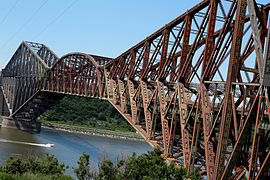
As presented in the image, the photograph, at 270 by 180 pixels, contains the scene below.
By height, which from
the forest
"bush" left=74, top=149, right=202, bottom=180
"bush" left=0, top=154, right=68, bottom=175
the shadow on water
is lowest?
the shadow on water

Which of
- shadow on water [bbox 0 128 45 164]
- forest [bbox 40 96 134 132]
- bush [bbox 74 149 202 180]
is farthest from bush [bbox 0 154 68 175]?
forest [bbox 40 96 134 132]

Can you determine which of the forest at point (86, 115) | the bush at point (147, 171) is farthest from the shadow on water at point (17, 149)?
the forest at point (86, 115)

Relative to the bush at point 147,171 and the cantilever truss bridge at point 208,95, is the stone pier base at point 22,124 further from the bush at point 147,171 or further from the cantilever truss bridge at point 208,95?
the bush at point 147,171

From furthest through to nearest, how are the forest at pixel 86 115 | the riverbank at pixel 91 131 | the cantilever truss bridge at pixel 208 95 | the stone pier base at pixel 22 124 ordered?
the forest at pixel 86 115, the riverbank at pixel 91 131, the stone pier base at pixel 22 124, the cantilever truss bridge at pixel 208 95

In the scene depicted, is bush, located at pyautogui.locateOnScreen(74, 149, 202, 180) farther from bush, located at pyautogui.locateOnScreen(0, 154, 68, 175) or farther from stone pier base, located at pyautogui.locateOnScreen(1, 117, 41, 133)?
stone pier base, located at pyautogui.locateOnScreen(1, 117, 41, 133)

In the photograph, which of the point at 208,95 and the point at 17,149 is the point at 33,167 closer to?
the point at 208,95

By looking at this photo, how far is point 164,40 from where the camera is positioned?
29.6m

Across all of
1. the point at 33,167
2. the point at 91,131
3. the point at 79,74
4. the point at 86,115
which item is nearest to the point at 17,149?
the point at 79,74

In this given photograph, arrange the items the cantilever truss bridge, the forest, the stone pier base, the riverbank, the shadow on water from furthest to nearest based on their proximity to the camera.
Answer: the forest
the riverbank
the stone pier base
the shadow on water
the cantilever truss bridge

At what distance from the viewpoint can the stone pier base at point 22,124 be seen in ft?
280

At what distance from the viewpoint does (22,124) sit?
87.0 meters

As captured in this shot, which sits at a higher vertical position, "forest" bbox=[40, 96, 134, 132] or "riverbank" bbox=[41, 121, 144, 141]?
"forest" bbox=[40, 96, 134, 132]

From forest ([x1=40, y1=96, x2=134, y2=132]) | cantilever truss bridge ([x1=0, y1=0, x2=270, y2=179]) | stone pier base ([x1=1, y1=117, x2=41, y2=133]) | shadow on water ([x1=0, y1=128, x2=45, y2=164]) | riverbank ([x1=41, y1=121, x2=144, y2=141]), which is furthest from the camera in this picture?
forest ([x1=40, y1=96, x2=134, y2=132])

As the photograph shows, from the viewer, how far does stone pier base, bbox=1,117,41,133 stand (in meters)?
85.2
